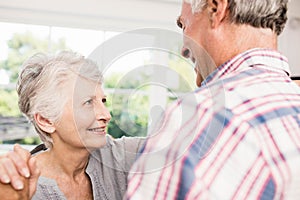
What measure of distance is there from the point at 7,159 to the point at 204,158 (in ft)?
0.92

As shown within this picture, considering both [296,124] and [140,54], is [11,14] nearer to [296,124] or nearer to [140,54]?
[140,54]

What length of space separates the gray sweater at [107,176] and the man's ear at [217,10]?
370 mm

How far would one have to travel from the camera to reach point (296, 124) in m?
0.40

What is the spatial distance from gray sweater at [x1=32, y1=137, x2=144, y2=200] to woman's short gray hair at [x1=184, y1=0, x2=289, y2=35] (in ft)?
1.27

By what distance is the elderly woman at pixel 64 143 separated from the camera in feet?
2.75

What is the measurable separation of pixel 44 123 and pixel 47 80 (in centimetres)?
10

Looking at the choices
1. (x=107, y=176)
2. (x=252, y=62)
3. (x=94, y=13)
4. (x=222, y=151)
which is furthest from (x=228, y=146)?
(x=94, y=13)

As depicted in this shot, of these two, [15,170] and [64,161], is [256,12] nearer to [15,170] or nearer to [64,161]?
[15,170]

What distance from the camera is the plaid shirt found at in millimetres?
375

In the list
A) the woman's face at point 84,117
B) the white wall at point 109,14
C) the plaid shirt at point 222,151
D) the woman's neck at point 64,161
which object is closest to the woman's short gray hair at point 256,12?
the plaid shirt at point 222,151

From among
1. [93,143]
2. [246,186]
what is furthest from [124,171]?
[246,186]

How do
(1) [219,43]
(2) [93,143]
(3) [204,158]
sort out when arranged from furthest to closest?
(2) [93,143], (1) [219,43], (3) [204,158]

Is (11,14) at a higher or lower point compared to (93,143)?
higher

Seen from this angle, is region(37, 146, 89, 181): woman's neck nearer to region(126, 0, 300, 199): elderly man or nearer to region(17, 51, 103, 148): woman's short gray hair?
region(17, 51, 103, 148): woman's short gray hair
